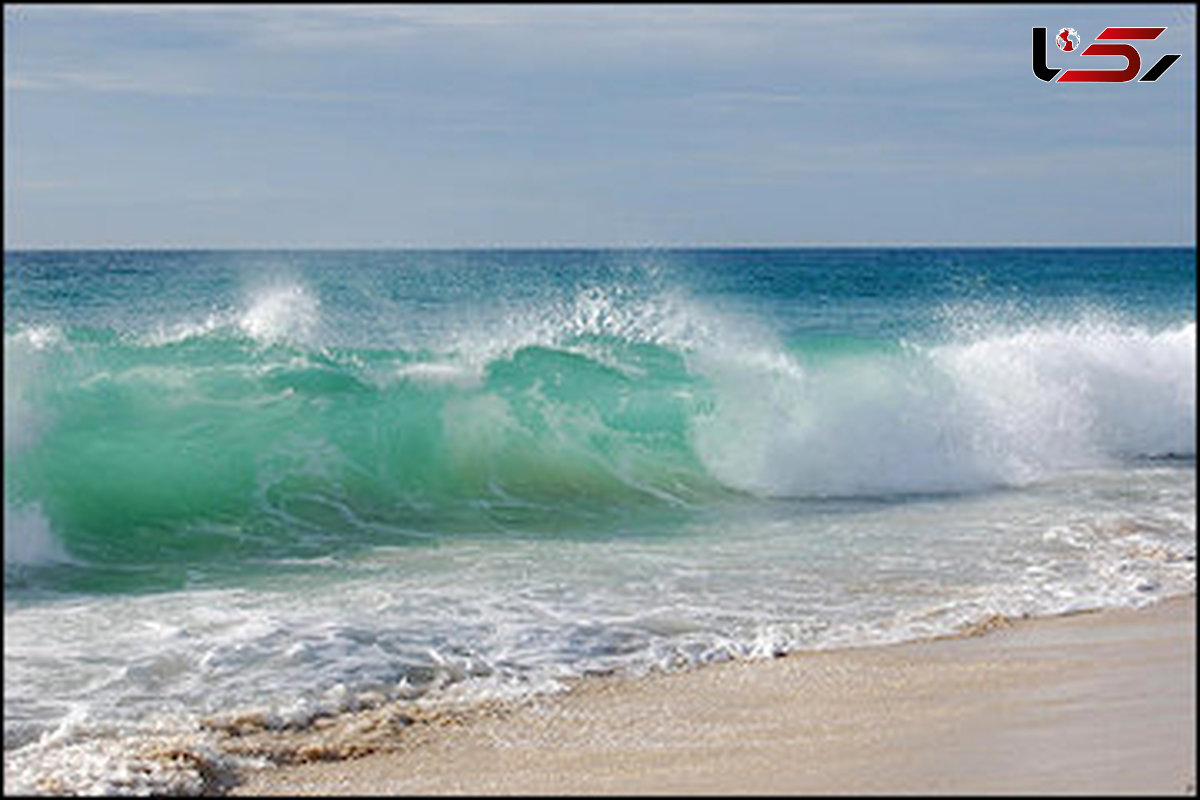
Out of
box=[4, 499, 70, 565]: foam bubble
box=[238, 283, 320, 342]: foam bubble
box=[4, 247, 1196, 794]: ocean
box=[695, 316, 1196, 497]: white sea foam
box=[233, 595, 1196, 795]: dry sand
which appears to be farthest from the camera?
box=[238, 283, 320, 342]: foam bubble

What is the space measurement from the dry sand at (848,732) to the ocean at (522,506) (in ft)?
1.25

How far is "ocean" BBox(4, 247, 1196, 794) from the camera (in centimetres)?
607

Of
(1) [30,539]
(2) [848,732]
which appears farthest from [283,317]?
(2) [848,732]

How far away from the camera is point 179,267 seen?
149 feet

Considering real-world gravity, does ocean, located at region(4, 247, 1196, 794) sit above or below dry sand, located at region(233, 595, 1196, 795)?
above

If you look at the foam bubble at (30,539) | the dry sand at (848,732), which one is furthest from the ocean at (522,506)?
the dry sand at (848,732)

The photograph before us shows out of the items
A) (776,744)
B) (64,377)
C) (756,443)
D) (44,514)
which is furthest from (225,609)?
(756,443)

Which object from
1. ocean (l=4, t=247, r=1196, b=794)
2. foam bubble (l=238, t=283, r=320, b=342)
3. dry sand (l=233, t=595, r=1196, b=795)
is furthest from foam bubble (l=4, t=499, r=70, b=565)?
foam bubble (l=238, t=283, r=320, b=342)

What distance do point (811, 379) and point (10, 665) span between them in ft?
31.4

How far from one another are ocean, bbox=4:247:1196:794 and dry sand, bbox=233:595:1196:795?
1.25ft

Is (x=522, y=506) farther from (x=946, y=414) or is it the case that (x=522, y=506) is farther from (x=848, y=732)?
(x=848, y=732)

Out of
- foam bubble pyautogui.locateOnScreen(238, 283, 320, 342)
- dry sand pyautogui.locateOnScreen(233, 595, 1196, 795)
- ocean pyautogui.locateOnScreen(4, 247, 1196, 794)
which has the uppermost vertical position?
foam bubble pyautogui.locateOnScreen(238, 283, 320, 342)

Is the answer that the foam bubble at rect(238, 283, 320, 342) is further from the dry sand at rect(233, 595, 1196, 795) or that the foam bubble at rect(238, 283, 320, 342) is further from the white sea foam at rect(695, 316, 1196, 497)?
the dry sand at rect(233, 595, 1196, 795)

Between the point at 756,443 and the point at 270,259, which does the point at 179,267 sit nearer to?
the point at 270,259
